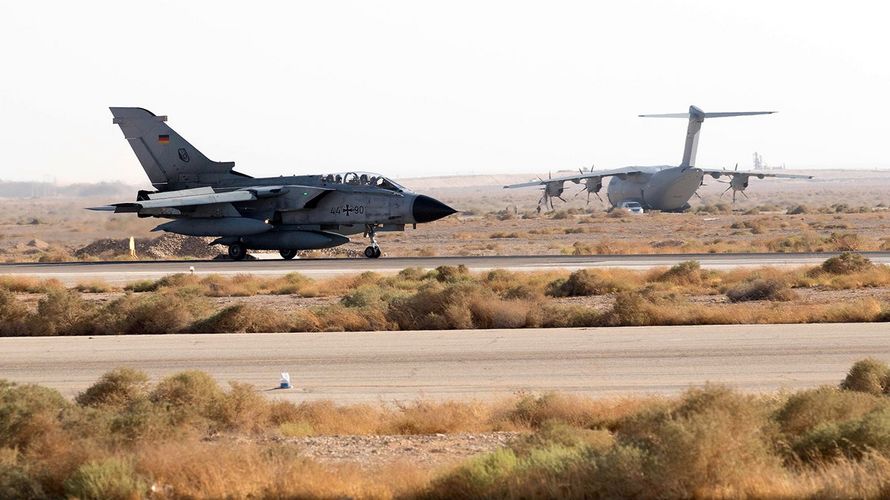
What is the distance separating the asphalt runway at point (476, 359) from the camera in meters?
17.4

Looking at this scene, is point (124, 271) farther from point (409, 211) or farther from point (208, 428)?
point (208, 428)

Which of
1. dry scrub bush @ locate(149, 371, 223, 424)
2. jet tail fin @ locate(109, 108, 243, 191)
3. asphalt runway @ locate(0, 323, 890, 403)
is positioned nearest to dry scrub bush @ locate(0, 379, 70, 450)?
dry scrub bush @ locate(149, 371, 223, 424)

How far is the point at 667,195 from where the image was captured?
8556cm

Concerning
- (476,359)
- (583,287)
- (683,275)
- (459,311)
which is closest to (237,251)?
(583,287)

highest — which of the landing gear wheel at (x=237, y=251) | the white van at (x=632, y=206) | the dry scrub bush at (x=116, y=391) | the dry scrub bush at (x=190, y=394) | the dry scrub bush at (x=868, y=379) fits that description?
the dry scrub bush at (x=868, y=379)

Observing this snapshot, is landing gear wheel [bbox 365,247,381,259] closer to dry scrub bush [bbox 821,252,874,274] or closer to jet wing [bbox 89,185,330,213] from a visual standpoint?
jet wing [bbox 89,185,330,213]

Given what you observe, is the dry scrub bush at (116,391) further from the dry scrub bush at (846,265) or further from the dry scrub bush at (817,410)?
the dry scrub bush at (846,265)

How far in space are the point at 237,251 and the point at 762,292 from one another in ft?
70.2

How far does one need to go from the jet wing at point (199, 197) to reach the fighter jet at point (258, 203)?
34mm

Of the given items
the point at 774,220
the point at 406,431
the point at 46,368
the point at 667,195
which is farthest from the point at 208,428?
the point at 667,195

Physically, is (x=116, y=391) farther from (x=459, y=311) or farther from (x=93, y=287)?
(x=93, y=287)

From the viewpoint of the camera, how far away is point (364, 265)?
39875 millimetres

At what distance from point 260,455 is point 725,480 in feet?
13.8

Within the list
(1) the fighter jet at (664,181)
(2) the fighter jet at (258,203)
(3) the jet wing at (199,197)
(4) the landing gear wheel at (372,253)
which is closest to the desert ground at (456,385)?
(3) the jet wing at (199,197)
